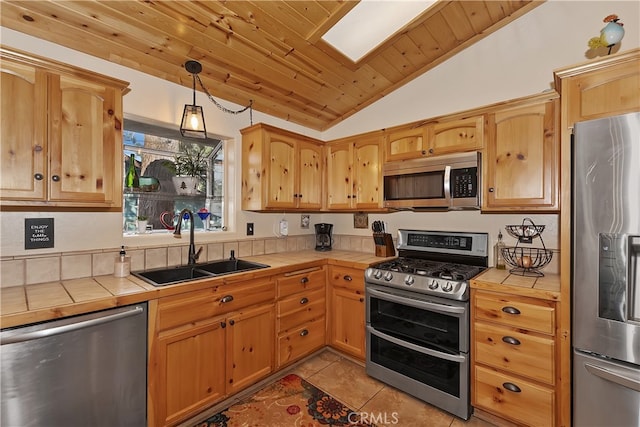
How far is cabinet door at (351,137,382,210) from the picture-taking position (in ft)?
9.08

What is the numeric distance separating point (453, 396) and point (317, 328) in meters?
1.19

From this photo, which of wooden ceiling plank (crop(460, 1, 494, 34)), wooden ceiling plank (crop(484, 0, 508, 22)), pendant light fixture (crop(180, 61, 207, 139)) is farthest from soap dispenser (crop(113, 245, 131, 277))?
wooden ceiling plank (crop(484, 0, 508, 22))

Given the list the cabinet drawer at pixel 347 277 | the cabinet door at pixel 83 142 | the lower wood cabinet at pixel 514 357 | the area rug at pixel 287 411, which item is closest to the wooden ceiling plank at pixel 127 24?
the cabinet door at pixel 83 142

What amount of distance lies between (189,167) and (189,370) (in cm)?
161

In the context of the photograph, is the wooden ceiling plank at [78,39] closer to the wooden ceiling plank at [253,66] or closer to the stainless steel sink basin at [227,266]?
the wooden ceiling plank at [253,66]

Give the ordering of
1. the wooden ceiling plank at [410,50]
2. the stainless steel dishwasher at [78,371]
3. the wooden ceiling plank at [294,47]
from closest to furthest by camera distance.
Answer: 1. the stainless steel dishwasher at [78,371]
2. the wooden ceiling plank at [294,47]
3. the wooden ceiling plank at [410,50]

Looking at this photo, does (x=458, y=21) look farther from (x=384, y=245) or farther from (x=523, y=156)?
(x=384, y=245)

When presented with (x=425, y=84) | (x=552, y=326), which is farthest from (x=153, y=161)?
(x=552, y=326)

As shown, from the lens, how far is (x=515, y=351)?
5.74 feet

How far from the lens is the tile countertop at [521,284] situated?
1.67 m

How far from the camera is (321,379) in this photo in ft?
7.72

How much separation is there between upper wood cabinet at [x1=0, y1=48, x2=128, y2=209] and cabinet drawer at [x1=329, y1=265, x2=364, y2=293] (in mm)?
1786

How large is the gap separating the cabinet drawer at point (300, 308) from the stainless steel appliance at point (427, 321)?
489 millimetres

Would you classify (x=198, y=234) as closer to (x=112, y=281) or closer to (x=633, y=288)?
(x=112, y=281)
